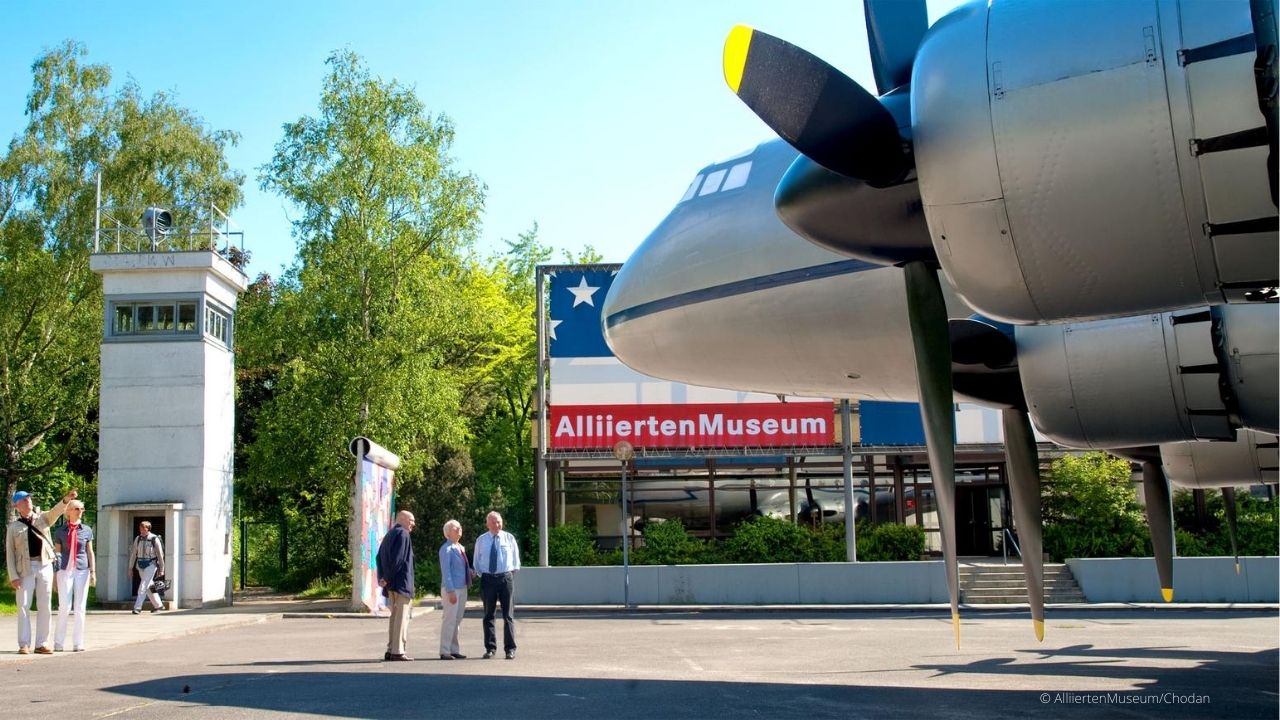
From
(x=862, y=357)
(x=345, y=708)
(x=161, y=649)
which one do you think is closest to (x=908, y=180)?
(x=862, y=357)

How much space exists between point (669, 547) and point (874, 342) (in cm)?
1884

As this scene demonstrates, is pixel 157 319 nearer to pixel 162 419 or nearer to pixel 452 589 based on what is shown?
pixel 162 419

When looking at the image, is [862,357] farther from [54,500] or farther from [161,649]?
[54,500]

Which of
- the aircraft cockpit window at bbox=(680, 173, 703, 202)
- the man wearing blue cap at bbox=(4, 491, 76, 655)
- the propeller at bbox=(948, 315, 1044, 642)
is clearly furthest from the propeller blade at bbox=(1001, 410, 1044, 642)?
Result: the man wearing blue cap at bbox=(4, 491, 76, 655)

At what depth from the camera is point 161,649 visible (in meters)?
14.1

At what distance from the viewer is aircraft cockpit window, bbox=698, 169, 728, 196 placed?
1059 cm

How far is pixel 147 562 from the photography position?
2178cm

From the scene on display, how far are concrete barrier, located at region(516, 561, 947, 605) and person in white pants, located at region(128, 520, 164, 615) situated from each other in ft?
22.7

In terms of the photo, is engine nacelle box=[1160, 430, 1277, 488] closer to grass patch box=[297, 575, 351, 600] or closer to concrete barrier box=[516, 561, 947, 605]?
concrete barrier box=[516, 561, 947, 605]

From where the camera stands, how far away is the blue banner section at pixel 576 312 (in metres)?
28.2

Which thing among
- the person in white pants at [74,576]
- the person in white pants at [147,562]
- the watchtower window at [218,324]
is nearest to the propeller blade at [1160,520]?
the person in white pants at [74,576]

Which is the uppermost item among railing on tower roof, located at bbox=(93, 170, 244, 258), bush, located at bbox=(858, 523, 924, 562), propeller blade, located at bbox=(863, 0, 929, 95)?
railing on tower roof, located at bbox=(93, 170, 244, 258)

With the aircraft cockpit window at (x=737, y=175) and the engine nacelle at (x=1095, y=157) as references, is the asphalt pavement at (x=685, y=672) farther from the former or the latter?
the aircraft cockpit window at (x=737, y=175)

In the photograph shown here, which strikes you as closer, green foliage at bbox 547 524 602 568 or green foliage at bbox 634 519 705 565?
green foliage at bbox 634 519 705 565
